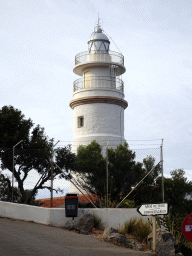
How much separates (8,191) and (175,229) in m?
6.87

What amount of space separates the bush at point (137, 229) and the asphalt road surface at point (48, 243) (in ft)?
4.79

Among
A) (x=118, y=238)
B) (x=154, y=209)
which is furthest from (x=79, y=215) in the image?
(x=154, y=209)

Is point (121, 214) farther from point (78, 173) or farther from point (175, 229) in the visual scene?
point (78, 173)

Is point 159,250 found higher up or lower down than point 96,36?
lower down

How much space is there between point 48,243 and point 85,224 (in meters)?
2.59

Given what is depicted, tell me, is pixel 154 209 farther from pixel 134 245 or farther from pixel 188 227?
pixel 188 227

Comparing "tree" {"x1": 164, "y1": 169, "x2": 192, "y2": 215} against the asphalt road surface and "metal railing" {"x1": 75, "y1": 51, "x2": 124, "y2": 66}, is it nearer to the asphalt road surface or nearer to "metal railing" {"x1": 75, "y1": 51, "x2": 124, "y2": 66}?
"metal railing" {"x1": 75, "y1": 51, "x2": 124, "y2": 66}

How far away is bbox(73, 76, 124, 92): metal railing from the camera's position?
27.4m

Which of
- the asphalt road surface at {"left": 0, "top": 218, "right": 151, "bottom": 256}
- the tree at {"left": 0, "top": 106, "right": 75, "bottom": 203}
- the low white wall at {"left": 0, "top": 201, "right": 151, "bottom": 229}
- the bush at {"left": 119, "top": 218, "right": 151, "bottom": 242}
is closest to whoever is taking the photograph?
the asphalt road surface at {"left": 0, "top": 218, "right": 151, "bottom": 256}

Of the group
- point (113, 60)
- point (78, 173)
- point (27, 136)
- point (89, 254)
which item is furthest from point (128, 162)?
point (89, 254)

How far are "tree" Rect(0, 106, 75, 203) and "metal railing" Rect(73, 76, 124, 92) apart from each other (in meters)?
6.68

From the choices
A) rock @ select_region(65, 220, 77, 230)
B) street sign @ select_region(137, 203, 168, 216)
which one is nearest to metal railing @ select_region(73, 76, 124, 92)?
rock @ select_region(65, 220, 77, 230)

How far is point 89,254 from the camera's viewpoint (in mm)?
9289

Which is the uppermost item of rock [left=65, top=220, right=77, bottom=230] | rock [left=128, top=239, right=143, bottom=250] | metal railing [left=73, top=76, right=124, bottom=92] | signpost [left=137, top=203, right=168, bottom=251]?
metal railing [left=73, top=76, right=124, bottom=92]
